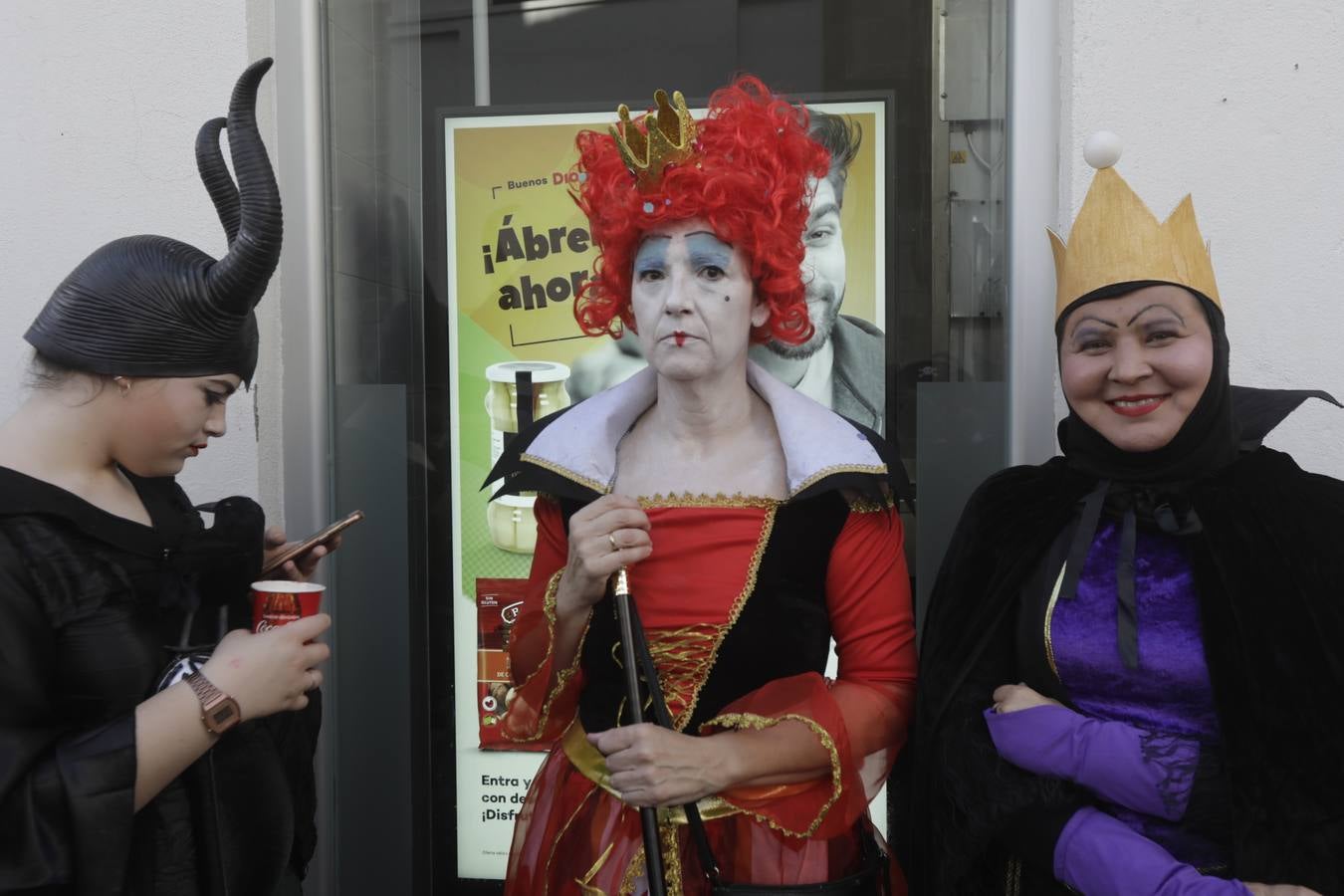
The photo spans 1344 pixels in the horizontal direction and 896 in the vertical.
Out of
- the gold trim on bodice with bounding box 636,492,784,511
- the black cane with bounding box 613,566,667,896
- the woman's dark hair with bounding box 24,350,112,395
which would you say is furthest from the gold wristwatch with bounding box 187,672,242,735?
the gold trim on bodice with bounding box 636,492,784,511

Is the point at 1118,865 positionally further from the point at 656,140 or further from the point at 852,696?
the point at 656,140

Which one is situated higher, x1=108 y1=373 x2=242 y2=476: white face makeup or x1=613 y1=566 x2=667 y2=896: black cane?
x1=108 y1=373 x2=242 y2=476: white face makeup

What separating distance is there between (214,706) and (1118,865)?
49.8 inches

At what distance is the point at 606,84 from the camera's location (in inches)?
114

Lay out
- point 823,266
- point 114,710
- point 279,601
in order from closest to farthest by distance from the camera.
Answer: point 114,710 < point 279,601 < point 823,266

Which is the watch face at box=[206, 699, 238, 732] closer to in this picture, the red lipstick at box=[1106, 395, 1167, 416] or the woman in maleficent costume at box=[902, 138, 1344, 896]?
the woman in maleficent costume at box=[902, 138, 1344, 896]

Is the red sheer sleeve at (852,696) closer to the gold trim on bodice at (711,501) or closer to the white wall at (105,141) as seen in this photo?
the gold trim on bodice at (711,501)

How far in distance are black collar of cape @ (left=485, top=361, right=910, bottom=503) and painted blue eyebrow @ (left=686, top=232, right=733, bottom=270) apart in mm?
252

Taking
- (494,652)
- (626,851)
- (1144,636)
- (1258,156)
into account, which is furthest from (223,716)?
(1258,156)

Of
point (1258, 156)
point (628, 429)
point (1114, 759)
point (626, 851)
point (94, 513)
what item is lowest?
point (626, 851)

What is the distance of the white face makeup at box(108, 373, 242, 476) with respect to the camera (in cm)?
157

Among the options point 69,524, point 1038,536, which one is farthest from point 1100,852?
point 69,524

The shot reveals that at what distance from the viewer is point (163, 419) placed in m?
1.59

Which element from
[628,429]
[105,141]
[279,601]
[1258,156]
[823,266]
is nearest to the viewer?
[279,601]
